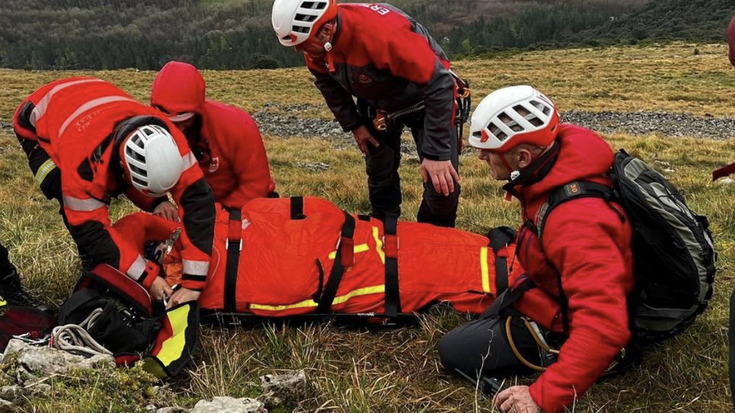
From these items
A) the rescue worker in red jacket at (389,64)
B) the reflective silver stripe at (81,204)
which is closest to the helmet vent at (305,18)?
the rescue worker in red jacket at (389,64)

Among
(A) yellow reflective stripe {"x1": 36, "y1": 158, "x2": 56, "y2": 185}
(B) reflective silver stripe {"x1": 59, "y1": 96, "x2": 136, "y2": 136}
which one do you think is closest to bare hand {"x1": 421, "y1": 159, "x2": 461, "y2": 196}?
(B) reflective silver stripe {"x1": 59, "y1": 96, "x2": 136, "y2": 136}

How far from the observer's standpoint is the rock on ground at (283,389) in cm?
310

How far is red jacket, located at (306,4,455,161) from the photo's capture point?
184 inches

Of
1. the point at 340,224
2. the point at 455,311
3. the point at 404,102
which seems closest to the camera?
the point at 455,311

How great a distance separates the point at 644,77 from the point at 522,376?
4283 centimetres

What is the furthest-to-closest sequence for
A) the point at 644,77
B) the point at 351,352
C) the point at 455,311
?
the point at 644,77, the point at 455,311, the point at 351,352

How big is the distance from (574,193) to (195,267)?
105 inches

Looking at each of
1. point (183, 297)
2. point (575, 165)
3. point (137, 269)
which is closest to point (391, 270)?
point (183, 297)

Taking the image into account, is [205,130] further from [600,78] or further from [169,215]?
[600,78]

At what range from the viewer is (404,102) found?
5273 millimetres

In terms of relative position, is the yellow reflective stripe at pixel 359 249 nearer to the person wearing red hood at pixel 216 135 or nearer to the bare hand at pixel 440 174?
the bare hand at pixel 440 174

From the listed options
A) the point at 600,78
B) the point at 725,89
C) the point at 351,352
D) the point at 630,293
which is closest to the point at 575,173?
the point at 630,293

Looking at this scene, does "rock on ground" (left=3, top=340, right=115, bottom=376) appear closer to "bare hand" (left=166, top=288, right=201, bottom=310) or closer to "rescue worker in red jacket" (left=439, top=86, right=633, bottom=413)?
"bare hand" (left=166, top=288, right=201, bottom=310)

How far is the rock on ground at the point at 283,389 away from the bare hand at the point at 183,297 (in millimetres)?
1270
